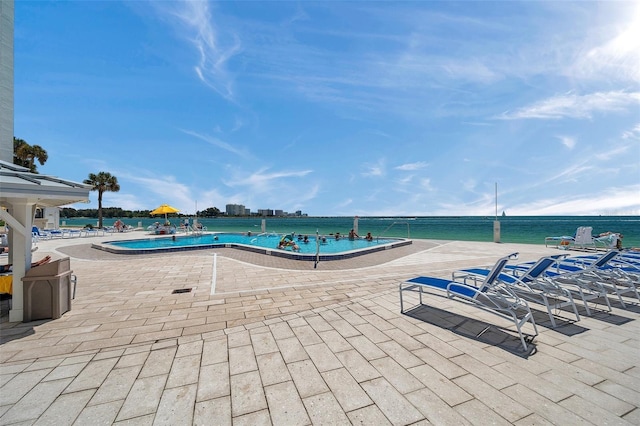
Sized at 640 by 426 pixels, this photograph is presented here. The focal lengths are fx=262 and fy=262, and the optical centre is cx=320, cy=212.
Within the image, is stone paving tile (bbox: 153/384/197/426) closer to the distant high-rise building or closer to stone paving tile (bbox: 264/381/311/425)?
stone paving tile (bbox: 264/381/311/425)

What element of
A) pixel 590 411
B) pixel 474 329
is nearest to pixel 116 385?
pixel 590 411

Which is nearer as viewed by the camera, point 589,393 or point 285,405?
point 285,405

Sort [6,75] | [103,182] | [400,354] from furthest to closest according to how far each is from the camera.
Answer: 1. [103,182]
2. [6,75]
3. [400,354]

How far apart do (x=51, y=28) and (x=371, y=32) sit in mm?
9947

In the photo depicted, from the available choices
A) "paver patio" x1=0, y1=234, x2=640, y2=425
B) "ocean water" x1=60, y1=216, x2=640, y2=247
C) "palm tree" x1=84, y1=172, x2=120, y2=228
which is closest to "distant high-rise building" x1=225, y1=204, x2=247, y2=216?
"ocean water" x1=60, y1=216, x2=640, y2=247

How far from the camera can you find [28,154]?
2561 cm

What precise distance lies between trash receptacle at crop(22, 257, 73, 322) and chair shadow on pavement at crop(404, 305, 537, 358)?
5501 millimetres

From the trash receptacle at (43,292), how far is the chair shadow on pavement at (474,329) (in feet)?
18.0

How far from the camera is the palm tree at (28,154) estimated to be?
25328 mm

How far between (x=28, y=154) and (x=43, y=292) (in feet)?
109

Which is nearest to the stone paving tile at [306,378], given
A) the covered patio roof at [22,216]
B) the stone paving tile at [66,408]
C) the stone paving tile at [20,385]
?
the stone paving tile at [66,408]

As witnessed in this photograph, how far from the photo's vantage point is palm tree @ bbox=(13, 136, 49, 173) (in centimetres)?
2533

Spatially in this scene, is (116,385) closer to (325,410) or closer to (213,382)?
(213,382)

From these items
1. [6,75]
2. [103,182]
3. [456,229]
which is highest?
[103,182]
